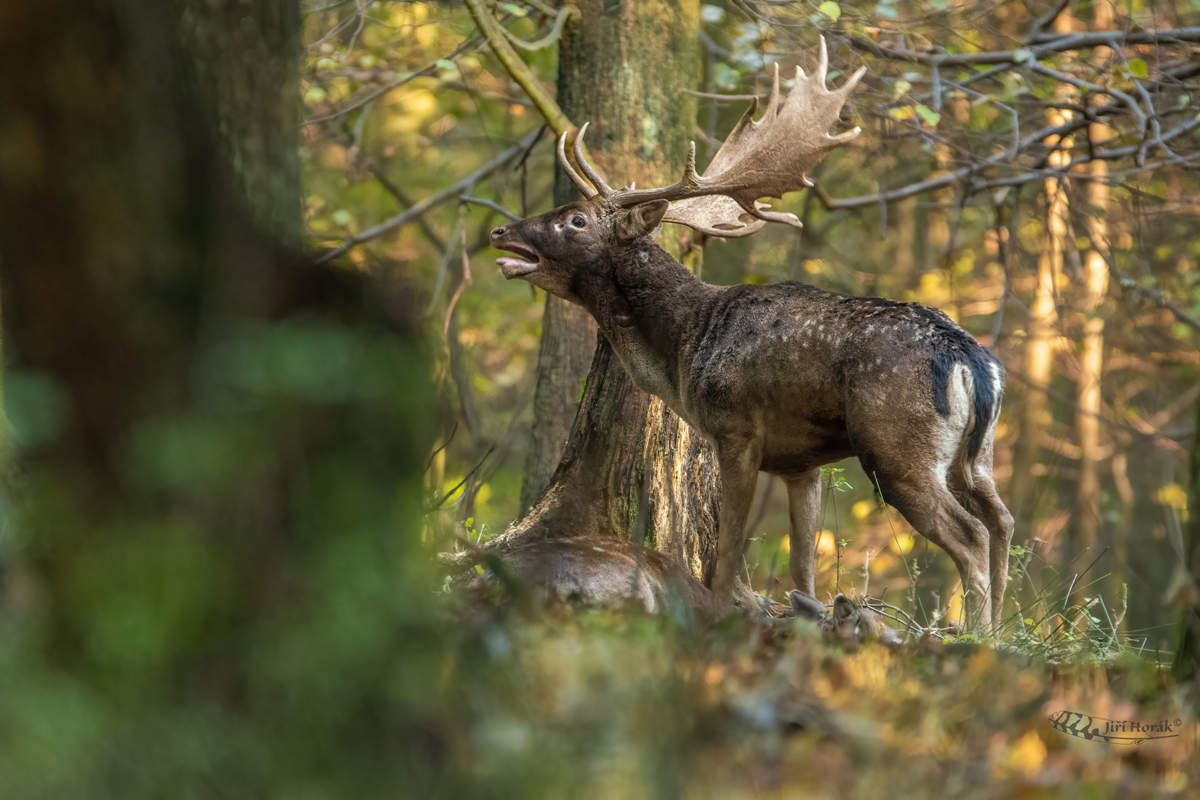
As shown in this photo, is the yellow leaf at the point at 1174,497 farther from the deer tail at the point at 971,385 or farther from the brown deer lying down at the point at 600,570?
the brown deer lying down at the point at 600,570

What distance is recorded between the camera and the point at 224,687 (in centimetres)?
219

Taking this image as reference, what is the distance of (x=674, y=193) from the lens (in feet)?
21.0

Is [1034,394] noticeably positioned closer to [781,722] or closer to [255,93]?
[781,722]

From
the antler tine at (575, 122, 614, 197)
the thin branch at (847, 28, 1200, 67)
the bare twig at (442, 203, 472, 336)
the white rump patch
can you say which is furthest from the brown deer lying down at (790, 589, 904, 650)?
the thin branch at (847, 28, 1200, 67)

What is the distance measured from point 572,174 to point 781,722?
467cm

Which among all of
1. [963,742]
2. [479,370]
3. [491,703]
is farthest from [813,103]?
[479,370]

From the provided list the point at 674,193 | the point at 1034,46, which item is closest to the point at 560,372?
the point at 674,193

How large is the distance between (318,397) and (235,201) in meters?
0.53

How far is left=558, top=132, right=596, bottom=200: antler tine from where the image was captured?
260 inches

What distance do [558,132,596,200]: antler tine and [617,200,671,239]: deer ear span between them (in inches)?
14.2

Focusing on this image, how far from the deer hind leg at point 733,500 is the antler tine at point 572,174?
1956mm

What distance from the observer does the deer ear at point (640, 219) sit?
647 centimetres

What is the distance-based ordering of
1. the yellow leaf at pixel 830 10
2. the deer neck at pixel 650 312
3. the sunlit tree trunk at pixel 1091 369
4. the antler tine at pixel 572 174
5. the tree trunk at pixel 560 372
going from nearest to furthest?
the deer neck at pixel 650 312
the antler tine at pixel 572 174
the yellow leaf at pixel 830 10
the tree trunk at pixel 560 372
the sunlit tree trunk at pixel 1091 369

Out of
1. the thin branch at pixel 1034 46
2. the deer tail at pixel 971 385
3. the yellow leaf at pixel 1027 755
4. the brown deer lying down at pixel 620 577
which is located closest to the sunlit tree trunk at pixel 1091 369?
the thin branch at pixel 1034 46
